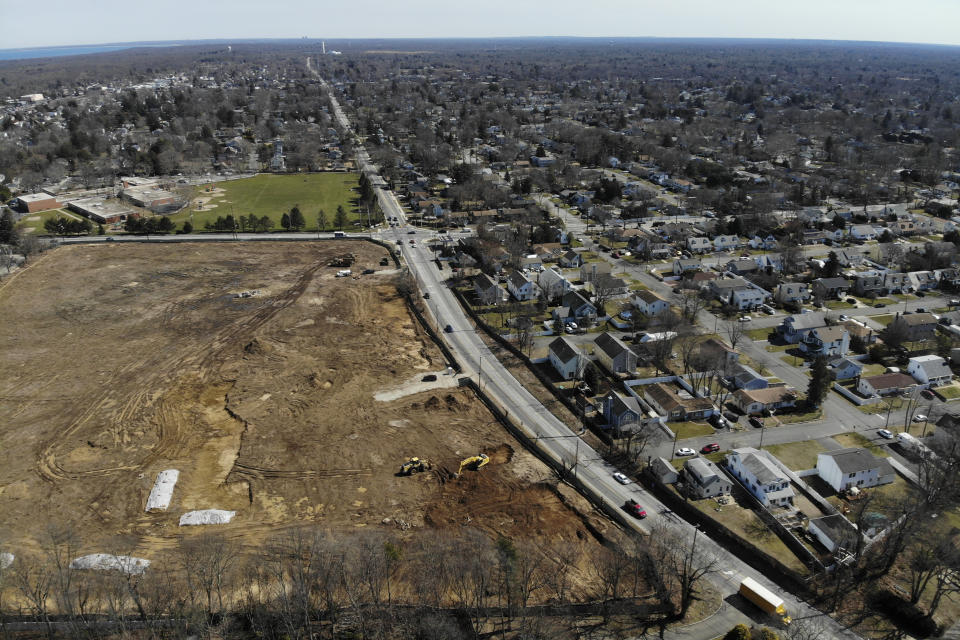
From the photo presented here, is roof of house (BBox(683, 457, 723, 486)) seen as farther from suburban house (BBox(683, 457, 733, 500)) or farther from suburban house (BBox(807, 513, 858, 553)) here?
suburban house (BBox(807, 513, 858, 553))

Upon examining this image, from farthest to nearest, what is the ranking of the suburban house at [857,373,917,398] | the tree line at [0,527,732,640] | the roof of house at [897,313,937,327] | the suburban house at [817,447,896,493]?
the roof of house at [897,313,937,327] < the suburban house at [857,373,917,398] < the suburban house at [817,447,896,493] < the tree line at [0,527,732,640]

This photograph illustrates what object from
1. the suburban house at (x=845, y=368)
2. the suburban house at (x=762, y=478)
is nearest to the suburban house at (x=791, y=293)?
the suburban house at (x=845, y=368)

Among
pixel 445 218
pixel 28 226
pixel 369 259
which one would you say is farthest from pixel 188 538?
pixel 28 226

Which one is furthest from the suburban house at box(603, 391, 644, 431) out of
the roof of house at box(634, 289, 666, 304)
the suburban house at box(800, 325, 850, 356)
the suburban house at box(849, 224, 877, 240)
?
the suburban house at box(849, 224, 877, 240)

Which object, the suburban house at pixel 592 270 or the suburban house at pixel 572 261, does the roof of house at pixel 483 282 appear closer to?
the suburban house at pixel 592 270

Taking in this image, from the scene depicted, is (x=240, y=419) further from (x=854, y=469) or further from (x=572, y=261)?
(x=572, y=261)
